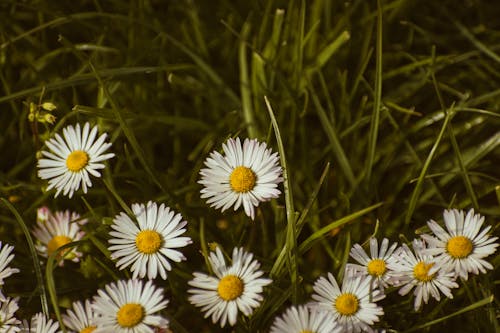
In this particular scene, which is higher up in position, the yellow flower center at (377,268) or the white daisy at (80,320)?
the yellow flower center at (377,268)

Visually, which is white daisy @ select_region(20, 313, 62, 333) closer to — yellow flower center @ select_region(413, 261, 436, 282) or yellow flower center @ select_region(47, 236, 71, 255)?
yellow flower center @ select_region(47, 236, 71, 255)

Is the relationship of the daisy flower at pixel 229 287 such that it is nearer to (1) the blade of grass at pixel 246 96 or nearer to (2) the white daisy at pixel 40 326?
(2) the white daisy at pixel 40 326

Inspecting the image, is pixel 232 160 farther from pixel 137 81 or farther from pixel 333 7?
pixel 333 7

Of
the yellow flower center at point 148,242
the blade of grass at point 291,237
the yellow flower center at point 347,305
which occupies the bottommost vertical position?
the yellow flower center at point 347,305

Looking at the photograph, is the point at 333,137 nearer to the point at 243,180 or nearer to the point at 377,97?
the point at 377,97

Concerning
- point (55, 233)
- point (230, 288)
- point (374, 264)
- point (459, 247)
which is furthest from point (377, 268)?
point (55, 233)

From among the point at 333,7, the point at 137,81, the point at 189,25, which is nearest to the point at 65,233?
the point at 137,81

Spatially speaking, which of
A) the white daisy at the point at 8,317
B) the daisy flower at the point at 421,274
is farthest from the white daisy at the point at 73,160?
the daisy flower at the point at 421,274
